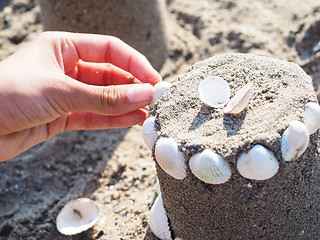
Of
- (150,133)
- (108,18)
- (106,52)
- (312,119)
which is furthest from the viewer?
(108,18)

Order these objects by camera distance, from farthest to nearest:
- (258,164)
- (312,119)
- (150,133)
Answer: (150,133) → (312,119) → (258,164)

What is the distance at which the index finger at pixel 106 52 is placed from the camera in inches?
76.5

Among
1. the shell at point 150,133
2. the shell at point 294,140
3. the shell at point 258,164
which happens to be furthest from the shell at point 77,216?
the shell at point 294,140

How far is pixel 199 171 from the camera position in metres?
1.36

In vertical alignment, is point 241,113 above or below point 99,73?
above

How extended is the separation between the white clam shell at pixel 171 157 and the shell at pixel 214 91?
25 centimetres

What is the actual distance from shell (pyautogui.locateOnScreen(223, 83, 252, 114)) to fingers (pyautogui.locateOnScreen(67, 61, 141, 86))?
2.56 feet

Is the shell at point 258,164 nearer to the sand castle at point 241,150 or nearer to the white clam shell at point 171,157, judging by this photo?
the sand castle at point 241,150

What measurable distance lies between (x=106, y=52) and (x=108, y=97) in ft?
1.46

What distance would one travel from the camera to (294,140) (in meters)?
1.32

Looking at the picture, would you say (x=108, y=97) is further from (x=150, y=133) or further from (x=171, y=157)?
(x=171, y=157)

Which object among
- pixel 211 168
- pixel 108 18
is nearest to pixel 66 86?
pixel 211 168

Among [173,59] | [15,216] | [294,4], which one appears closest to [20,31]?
[173,59]

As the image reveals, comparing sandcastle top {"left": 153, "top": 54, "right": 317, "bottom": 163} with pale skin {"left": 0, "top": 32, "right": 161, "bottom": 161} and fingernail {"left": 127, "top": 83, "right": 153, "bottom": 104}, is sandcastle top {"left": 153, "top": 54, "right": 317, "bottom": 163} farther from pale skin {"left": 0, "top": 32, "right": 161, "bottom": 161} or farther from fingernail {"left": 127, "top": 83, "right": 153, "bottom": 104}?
pale skin {"left": 0, "top": 32, "right": 161, "bottom": 161}
